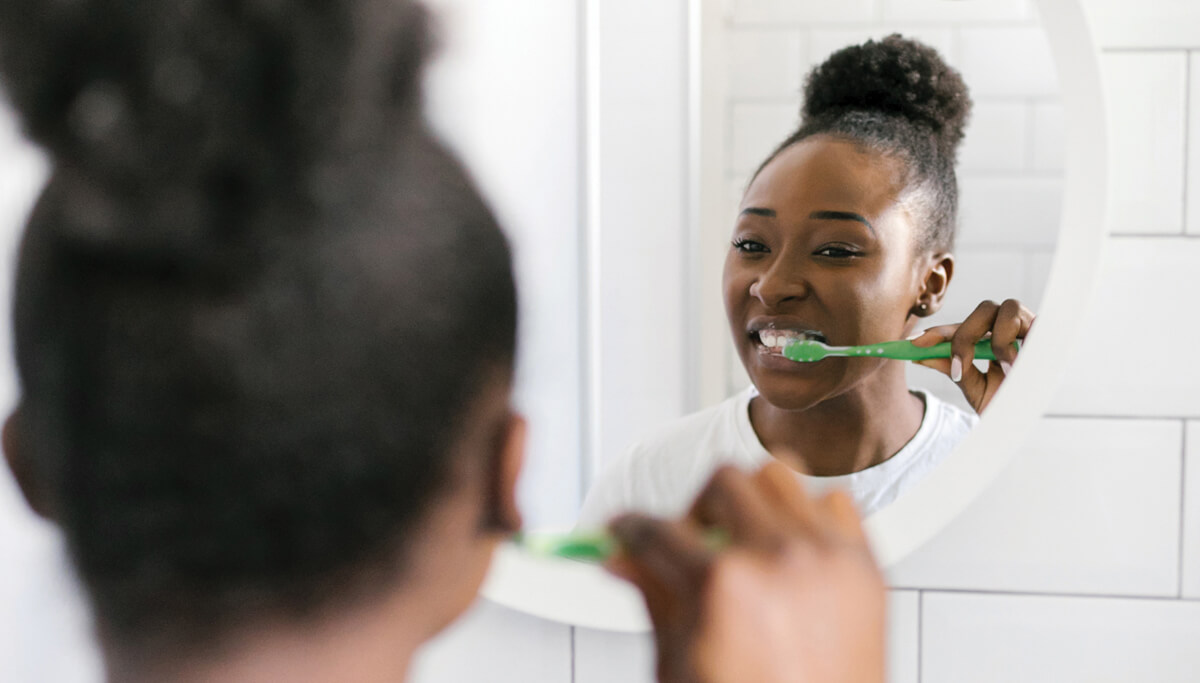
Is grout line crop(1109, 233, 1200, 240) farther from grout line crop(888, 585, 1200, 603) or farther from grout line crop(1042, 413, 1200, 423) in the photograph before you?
grout line crop(888, 585, 1200, 603)

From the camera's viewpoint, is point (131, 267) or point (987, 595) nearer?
point (131, 267)

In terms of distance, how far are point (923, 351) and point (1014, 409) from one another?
8 centimetres

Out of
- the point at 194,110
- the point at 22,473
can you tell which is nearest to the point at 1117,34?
the point at 194,110

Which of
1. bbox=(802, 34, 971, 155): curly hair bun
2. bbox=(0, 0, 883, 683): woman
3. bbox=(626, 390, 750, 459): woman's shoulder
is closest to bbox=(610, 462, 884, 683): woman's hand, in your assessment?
bbox=(0, 0, 883, 683): woman

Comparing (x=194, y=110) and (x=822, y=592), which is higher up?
(x=194, y=110)

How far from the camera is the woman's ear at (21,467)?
0.40 meters

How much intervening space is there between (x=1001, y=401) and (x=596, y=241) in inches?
12.1

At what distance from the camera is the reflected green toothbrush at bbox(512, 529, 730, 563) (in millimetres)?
370

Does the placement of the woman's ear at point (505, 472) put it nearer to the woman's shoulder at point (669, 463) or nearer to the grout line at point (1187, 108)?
the woman's shoulder at point (669, 463)

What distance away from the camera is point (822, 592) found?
337 millimetres

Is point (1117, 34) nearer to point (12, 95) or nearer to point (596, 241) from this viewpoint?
point (596, 241)

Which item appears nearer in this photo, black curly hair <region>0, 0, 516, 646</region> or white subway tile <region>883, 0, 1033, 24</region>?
black curly hair <region>0, 0, 516, 646</region>

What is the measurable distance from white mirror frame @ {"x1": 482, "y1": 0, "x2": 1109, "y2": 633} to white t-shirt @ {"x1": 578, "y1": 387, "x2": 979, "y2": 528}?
0.01 m

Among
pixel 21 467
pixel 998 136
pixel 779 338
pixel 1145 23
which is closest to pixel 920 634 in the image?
pixel 779 338
